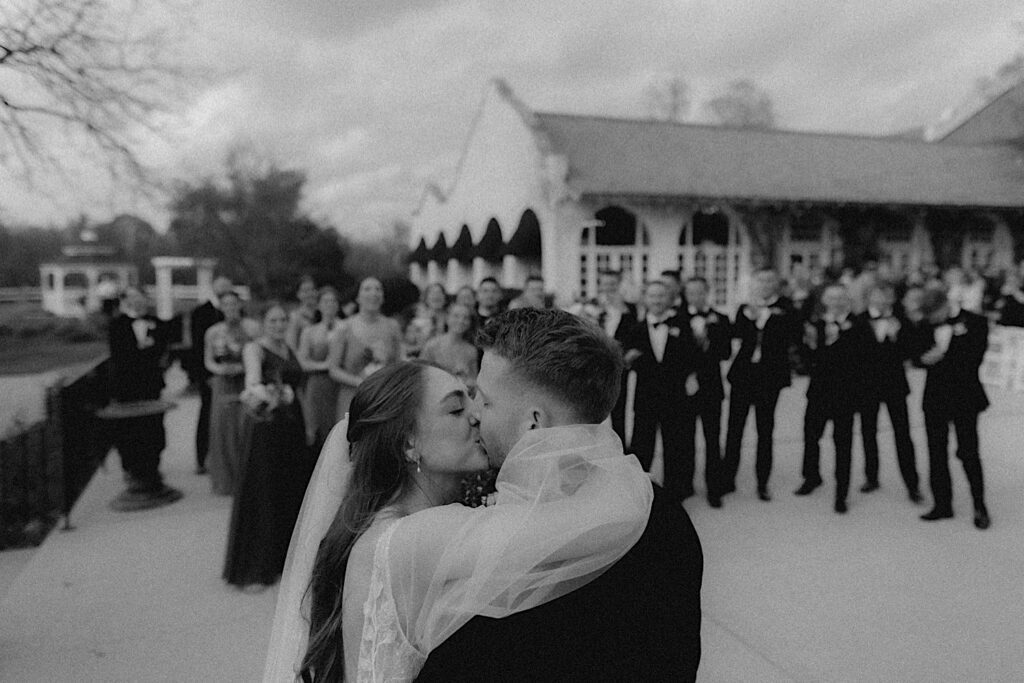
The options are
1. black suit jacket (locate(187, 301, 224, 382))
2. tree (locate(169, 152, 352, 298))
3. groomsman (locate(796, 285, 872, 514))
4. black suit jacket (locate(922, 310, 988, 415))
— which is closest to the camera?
black suit jacket (locate(922, 310, 988, 415))

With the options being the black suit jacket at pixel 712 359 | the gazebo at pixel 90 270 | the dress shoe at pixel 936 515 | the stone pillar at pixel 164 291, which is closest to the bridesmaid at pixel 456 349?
the black suit jacket at pixel 712 359

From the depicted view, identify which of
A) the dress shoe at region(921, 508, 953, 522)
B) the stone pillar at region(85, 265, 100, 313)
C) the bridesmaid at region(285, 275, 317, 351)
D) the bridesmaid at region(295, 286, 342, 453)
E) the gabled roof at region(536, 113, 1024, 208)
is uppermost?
the gabled roof at region(536, 113, 1024, 208)

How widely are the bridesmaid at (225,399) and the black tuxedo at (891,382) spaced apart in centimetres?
547

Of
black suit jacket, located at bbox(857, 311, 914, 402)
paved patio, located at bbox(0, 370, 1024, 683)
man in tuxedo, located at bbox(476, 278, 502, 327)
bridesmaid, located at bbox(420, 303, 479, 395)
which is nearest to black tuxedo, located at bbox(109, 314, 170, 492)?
paved patio, located at bbox(0, 370, 1024, 683)

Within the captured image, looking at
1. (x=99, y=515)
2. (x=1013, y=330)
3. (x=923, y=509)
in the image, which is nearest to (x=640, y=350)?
(x=923, y=509)

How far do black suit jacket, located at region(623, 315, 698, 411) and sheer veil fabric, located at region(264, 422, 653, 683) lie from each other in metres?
4.53

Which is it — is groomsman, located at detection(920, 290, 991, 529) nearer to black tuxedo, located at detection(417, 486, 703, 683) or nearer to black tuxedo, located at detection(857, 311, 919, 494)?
black tuxedo, located at detection(857, 311, 919, 494)

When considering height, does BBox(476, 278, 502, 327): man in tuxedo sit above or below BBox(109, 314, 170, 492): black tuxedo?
above

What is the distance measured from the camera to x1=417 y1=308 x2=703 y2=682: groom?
1260 millimetres

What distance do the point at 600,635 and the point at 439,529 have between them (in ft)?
1.16

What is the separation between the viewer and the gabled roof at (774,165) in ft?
64.9

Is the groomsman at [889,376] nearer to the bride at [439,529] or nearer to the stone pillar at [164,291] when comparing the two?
the bride at [439,529]

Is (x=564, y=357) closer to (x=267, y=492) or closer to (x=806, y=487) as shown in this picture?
(x=267, y=492)

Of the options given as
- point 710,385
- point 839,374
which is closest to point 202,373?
point 710,385
